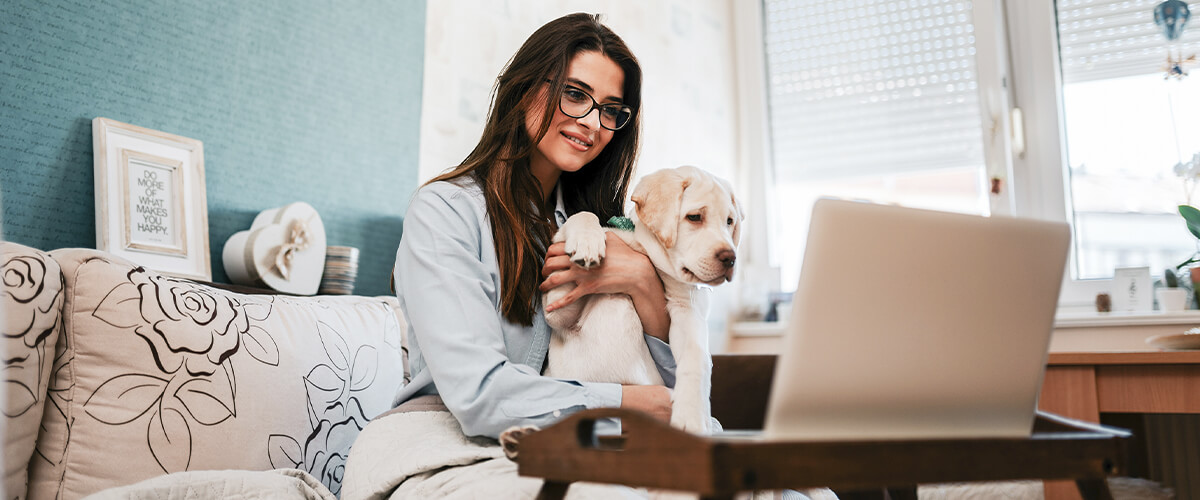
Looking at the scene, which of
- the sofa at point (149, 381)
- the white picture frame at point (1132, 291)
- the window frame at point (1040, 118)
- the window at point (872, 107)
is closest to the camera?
the sofa at point (149, 381)

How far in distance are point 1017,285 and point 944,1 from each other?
273 centimetres

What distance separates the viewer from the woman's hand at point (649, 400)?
1110 mm

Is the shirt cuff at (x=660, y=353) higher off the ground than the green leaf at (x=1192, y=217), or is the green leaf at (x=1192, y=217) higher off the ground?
the green leaf at (x=1192, y=217)

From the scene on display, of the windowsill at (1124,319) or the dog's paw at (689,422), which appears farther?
the windowsill at (1124,319)

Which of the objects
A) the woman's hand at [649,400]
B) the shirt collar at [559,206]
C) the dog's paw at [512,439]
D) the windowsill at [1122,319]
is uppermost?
the shirt collar at [559,206]

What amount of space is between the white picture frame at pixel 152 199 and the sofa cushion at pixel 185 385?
0.20 m

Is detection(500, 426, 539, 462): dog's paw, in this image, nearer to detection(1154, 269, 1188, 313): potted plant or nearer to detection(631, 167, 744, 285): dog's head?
detection(631, 167, 744, 285): dog's head

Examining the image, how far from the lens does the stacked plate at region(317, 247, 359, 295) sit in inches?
70.4

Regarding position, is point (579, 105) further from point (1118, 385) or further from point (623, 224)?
point (1118, 385)

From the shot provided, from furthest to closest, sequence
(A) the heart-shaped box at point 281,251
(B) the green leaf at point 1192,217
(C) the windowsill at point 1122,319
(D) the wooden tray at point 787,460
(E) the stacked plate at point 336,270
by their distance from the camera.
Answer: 1. (C) the windowsill at point 1122,319
2. (B) the green leaf at point 1192,217
3. (E) the stacked plate at point 336,270
4. (A) the heart-shaped box at point 281,251
5. (D) the wooden tray at point 787,460

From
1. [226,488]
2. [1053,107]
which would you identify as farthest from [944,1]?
[226,488]

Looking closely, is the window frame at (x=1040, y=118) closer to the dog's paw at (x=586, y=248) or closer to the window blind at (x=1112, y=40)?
the window blind at (x=1112, y=40)

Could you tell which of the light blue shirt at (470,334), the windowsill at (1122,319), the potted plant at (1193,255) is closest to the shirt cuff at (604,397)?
the light blue shirt at (470,334)

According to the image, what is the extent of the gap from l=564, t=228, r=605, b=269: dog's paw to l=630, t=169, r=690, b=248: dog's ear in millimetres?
78
